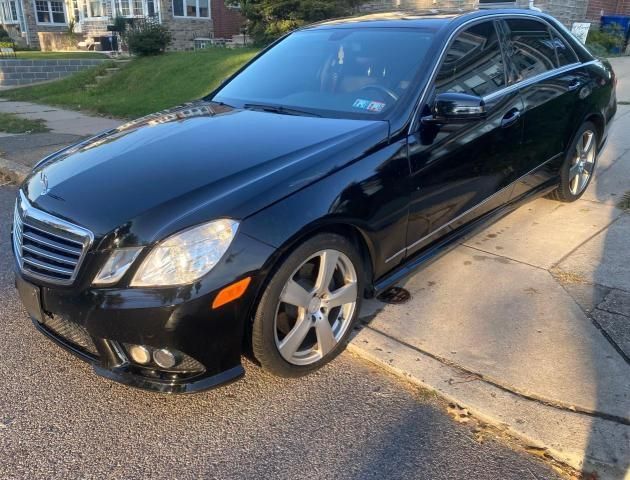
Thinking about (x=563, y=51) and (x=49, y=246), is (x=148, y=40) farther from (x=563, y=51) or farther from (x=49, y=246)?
(x=49, y=246)

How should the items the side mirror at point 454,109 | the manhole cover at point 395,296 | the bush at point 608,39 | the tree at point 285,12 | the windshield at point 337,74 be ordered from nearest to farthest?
the side mirror at point 454,109 → the windshield at point 337,74 → the manhole cover at point 395,296 → the tree at point 285,12 → the bush at point 608,39

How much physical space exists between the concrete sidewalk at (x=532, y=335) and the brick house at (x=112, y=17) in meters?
20.6

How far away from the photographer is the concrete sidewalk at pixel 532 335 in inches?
97.3

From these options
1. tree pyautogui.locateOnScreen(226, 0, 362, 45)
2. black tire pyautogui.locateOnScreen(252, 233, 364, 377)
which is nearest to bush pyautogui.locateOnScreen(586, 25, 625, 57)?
tree pyautogui.locateOnScreen(226, 0, 362, 45)

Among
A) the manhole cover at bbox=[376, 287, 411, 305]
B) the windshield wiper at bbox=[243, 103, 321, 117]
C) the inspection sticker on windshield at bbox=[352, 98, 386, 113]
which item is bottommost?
the manhole cover at bbox=[376, 287, 411, 305]

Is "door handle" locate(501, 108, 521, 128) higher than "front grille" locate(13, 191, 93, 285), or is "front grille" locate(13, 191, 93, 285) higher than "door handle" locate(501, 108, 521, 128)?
"door handle" locate(501, 108, 521, 128)

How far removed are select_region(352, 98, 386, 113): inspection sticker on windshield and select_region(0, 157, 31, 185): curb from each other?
14.5ft

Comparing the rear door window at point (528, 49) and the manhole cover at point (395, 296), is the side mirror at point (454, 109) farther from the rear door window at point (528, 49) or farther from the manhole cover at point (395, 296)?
the manhole cover at point (395, 296)

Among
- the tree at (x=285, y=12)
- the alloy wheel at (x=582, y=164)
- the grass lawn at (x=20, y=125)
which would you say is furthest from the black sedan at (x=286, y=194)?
the tree at (x=285, y=12)

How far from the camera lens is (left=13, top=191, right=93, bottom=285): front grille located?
7.75 feet

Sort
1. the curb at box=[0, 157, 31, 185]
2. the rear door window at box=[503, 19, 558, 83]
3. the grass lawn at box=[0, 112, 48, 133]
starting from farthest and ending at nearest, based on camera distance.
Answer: the grass lawn at box=[0, 112, 48, 133] → the curb at box=[0, 157, 31, 185] → the rear door window at box=[503, 19, 558, 83]

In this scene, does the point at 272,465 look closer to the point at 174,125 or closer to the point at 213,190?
the point at 213,190

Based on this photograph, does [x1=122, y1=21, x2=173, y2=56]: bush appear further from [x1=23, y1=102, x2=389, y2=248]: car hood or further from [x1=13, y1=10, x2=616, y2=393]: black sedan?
[x1=23, y1=102, x2=389, y2=248]: car hood

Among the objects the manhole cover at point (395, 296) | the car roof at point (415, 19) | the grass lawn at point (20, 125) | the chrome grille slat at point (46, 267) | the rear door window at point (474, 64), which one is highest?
the car roof at point (415, 19)
